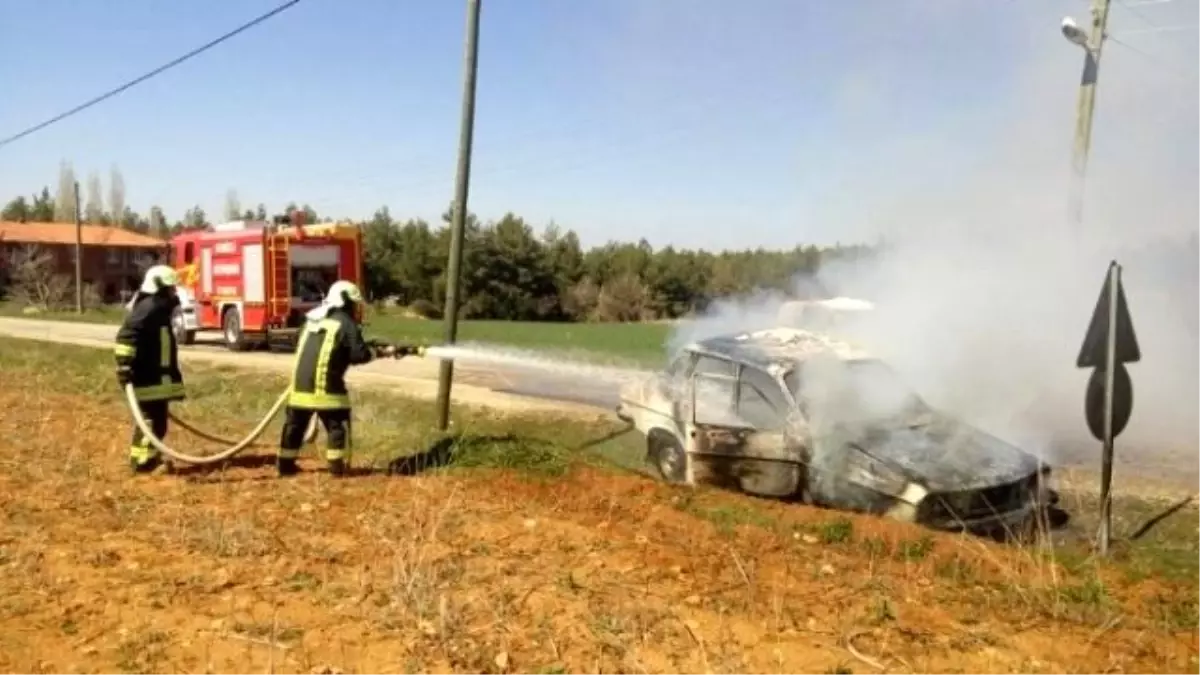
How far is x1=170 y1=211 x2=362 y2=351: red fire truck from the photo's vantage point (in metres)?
21.6

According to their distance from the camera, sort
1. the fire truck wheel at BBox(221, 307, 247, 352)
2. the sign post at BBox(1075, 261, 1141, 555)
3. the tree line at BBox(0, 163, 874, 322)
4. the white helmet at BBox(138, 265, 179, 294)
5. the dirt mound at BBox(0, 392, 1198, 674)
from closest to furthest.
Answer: the dirt mound at BBox(0, 392, 1198, 674) → the sign post at BBox(1075, 261, 1141, 555) → the white helmet at BBox(138, 265, 179, 294) → the fire truck wheel at BBox(221, 307, 247, 352) → the tree line at BBox(0, 163, 874, 322)

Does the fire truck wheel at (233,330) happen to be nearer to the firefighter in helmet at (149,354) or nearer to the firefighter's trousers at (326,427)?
the firefighter in helmet at (149,354)

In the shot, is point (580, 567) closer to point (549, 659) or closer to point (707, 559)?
point (707, 559)

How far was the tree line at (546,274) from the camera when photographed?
52281 mm

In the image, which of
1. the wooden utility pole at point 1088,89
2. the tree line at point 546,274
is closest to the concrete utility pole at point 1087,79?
the wooden utility pole at point 1088,89

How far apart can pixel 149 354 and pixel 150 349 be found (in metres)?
0.05

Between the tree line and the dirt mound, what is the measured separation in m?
42.5

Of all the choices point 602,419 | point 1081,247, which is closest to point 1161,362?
point 1081,247

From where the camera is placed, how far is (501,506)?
25.2 feet

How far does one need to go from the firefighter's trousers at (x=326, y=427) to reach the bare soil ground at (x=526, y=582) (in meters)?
0.26

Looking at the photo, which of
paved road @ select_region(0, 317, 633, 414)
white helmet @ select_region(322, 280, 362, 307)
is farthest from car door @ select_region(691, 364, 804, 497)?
paved road @ select_region(0, 317, 633, 414)

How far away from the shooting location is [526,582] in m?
5.68

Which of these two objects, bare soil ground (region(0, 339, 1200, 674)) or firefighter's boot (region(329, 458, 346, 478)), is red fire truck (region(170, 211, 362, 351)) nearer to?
bare soil ground (region(0, 339, 1200, 674))

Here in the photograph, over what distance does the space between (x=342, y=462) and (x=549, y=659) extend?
14.8ft
